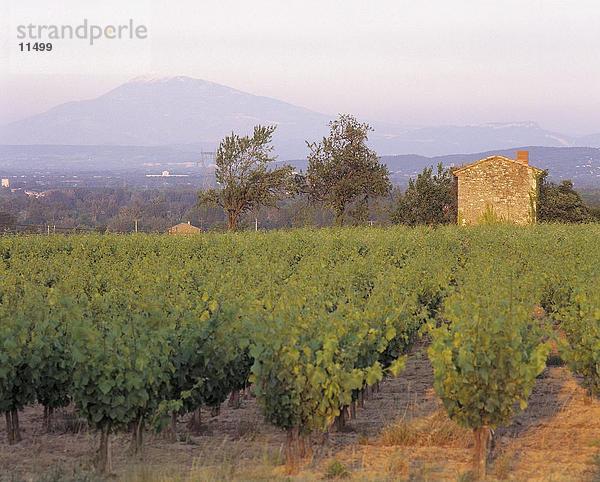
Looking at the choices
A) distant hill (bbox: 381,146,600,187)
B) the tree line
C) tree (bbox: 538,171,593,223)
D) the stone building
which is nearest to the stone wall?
the stone building

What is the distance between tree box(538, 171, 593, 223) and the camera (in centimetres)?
5281

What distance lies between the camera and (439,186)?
5256cm

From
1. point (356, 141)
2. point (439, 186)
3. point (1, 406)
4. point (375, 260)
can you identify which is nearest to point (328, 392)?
point (1, 406)

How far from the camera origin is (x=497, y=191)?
40344 millimetres

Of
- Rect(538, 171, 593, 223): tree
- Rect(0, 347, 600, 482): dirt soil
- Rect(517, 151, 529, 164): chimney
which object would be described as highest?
Rect(517, 151, 529, 164): chimney

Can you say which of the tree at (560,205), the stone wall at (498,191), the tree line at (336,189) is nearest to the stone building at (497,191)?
the stone wall at (498,191)

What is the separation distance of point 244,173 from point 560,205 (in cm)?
1984

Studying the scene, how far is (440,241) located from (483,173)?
14.7 m

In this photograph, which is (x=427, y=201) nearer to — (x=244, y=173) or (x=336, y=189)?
(x=336, y=189)

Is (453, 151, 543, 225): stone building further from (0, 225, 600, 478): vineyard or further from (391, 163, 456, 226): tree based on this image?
(0, 225, 600, 478): vineyard

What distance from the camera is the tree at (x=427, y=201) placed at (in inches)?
2044

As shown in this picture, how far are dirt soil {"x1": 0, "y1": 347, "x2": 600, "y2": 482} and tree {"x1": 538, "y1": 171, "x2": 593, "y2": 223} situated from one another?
137 feet

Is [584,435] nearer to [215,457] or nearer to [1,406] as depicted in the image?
[215,457]

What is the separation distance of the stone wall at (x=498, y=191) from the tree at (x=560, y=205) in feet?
38.1
